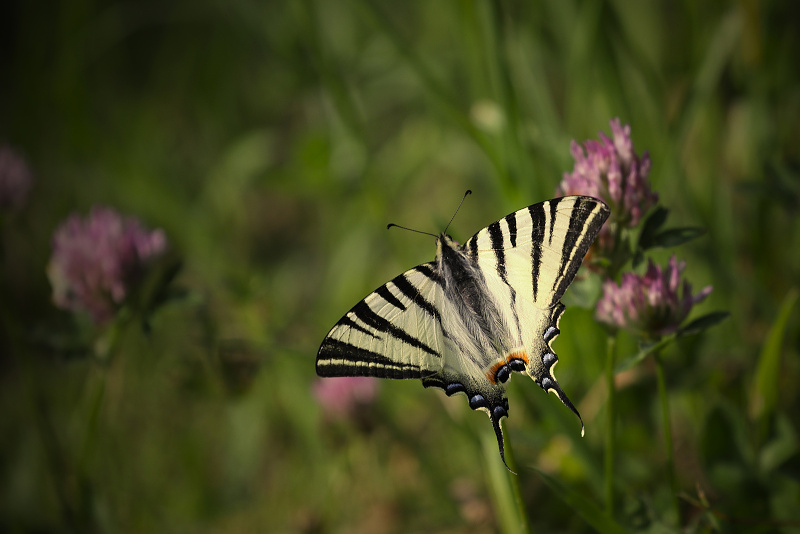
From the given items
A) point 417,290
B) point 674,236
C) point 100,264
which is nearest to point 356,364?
point 417,290

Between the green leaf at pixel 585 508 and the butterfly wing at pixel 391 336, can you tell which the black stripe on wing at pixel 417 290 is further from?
the green leaf at pixel 585 508

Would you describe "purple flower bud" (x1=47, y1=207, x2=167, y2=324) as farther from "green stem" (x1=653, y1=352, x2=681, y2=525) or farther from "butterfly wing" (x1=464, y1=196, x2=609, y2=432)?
"green stem" (x1=653, y1=352, x2=681, y2=525)

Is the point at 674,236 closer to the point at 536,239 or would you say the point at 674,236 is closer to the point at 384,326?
the point at 536,239

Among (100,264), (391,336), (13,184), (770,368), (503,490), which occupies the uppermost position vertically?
(13,184)

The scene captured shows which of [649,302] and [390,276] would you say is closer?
[649,302]

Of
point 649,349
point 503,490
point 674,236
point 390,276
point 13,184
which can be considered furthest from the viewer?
point 390,276

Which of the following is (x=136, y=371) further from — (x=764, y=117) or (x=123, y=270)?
(x=764, y=117)

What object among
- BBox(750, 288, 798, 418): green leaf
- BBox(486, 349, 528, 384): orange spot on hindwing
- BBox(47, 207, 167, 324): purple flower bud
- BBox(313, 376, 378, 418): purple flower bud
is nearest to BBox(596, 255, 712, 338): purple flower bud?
BBox(486, 349, 528, 384): orange spot on hindwing
